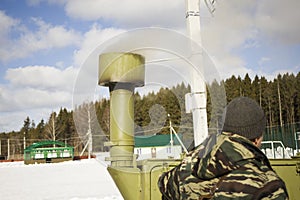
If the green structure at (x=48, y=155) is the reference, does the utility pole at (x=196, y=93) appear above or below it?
above

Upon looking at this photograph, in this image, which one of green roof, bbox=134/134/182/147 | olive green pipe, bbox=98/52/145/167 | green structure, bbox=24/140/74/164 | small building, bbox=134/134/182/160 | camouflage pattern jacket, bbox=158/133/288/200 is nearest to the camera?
camouflage pattern jacket, bbox=158/133/288/200

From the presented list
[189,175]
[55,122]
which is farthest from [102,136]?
[55,122]

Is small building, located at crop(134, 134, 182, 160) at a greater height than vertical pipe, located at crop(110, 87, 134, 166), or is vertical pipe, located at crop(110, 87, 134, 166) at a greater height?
vertical pipe, located at crop(110, 87, 134, 166)

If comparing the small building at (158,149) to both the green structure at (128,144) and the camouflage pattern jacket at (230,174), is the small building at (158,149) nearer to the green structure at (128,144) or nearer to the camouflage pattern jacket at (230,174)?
the green structure at (128,144)

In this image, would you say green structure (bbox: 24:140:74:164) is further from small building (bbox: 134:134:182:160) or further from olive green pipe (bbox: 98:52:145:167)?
olive green pipe (bbox: 98:52:145:167)

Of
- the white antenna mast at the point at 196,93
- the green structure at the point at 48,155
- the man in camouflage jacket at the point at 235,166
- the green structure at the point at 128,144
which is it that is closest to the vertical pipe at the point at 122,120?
the green structure at the point at 128,144

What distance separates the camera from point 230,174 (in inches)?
49.5

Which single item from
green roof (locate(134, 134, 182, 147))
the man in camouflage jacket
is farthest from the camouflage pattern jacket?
green roof (locate(134, 134, 182, 147))

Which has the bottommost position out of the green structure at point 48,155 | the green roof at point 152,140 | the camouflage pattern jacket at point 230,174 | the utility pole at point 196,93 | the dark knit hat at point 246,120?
the green structure at point 48,155

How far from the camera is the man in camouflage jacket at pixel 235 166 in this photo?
121 cm

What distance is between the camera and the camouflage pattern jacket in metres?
1.20

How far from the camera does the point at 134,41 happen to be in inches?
83.8

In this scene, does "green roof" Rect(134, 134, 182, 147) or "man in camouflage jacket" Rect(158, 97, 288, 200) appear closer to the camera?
"man in camouflage jacket" Rect(158, 97, 288, 200)

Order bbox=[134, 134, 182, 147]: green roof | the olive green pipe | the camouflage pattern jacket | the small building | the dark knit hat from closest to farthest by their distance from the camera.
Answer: the camouflage pattern jacket, the dark knit hat, the olive green pipe, bbox=[134, 134, 182, 147]: green roof, the small building
